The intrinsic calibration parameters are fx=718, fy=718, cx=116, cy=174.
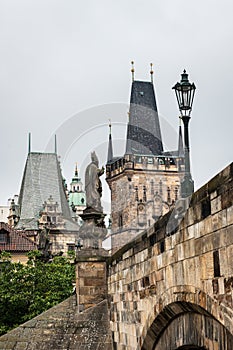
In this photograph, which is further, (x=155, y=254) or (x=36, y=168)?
(x=36, y=168)

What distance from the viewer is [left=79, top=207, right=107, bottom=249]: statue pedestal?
15904 mm

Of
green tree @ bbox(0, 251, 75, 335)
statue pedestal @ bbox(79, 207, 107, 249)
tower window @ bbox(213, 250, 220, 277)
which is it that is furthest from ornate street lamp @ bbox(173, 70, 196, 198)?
green tree @ bbox(0, 251, 75, 335)

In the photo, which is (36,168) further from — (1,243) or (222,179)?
(222,179)

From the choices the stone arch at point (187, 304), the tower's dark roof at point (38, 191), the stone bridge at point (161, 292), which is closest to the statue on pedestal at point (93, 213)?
the stone bridge at point (161, 292)

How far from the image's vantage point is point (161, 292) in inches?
361

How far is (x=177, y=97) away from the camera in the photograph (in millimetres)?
9641

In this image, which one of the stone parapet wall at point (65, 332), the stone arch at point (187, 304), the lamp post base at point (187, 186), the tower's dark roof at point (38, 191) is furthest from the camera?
the tower's dark roof at point (38, 191)

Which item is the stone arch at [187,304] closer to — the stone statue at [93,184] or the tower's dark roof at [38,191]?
the stone statue at [93,184]

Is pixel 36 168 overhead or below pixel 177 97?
overhead

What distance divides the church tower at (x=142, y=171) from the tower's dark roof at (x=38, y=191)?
48.2 ft

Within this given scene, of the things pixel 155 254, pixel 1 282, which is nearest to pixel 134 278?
pixel 155 254

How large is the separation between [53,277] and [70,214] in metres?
45.2

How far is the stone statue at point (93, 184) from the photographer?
16422 mm

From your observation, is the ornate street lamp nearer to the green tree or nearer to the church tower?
the green tree
